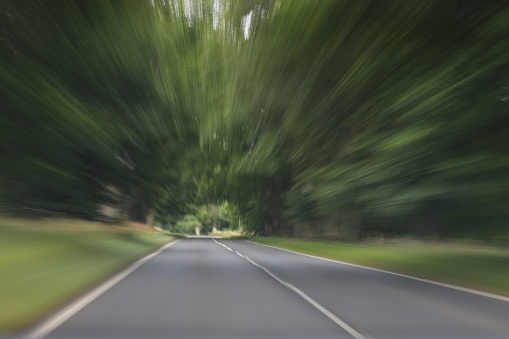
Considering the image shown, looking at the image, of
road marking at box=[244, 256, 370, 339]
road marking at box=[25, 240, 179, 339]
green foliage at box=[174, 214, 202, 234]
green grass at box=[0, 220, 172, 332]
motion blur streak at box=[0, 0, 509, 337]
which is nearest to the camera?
road marking at box=[25, 240, 179, 339]

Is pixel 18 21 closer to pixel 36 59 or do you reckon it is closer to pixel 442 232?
pixel 36 59

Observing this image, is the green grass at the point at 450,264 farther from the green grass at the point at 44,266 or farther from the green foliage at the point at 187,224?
the green foliage at the point at 187,224

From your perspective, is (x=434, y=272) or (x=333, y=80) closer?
(x=333, y=80)

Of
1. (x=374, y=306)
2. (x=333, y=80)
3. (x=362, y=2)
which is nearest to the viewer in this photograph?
(x=374, y=306)

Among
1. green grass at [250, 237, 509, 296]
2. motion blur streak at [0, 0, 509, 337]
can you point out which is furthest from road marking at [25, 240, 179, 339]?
green grass at [250, 237, 509, 296]

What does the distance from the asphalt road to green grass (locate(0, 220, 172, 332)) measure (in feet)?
1.86

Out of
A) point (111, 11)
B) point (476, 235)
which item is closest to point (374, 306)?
point (476, 235)

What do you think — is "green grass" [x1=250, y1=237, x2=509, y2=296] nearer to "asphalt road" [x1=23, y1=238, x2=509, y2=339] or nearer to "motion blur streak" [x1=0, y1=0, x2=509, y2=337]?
"motion blur streak" [x1=0, y1=0, x2=509, y2=337]

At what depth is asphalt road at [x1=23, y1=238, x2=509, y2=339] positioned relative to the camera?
24.0 ft

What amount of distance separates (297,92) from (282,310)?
27.7 ft

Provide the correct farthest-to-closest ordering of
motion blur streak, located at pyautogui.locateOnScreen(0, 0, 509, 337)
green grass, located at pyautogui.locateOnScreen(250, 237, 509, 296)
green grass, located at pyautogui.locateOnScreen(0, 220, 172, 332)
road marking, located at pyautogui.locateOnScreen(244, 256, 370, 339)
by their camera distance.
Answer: green grass, located at pyautogui.locateOnScreen(250, 237, 509, 296) → motion blur streak, located at pyautogui.locateOnScreen(0, 0, 509, 337) → green grass, located at pyautogui.locateOnScreen(0, 220, 172, 332) → road marking, located at pyautogui.locateOnScreen(244, 256, 370, 339)

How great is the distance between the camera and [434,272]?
1575cm

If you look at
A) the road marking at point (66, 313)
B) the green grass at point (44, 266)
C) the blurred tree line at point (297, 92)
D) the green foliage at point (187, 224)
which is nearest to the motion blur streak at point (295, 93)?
the blurred tree line at point (297, 92)

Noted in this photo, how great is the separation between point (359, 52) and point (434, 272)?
6810mm
